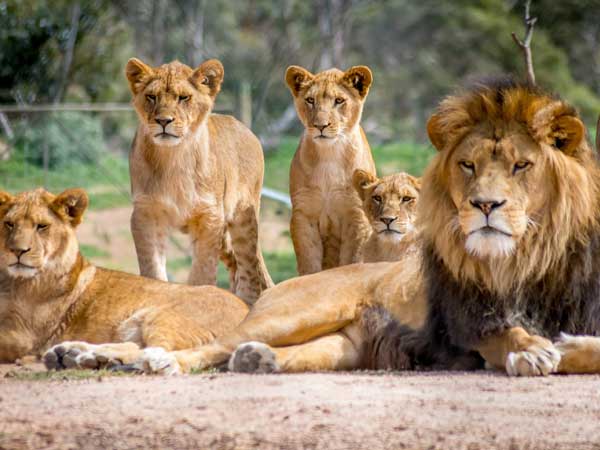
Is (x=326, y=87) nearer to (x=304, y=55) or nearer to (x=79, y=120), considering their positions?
(x=79, y=120)

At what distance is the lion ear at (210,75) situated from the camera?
Answer: 5873 mm

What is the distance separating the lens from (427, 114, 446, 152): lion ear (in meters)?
4.20

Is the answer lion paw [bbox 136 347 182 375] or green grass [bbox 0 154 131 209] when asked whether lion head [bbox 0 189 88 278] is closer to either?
lion paw [bbox 136 347 182 375]

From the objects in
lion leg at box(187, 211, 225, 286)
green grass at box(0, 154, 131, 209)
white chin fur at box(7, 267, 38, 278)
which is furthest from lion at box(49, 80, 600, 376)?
green grass at box(0, 154, 131, 209)

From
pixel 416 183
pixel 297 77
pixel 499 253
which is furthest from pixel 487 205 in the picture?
pixel 297 77

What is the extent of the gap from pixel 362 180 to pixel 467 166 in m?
1.71

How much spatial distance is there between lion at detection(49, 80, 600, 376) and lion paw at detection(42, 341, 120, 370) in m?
0.25

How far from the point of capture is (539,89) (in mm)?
4148

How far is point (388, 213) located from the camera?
5.54m

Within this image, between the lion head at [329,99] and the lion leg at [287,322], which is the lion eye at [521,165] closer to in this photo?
the lion leg at [287,322]

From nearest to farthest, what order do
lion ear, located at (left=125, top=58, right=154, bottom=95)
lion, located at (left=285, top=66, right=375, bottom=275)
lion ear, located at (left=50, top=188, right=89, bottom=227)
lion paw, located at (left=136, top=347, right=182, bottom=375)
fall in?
1. lion paw, located at (left=136, top=347, right=182, bottom=375)
2. lion ear, located at (left=50, top=188, right=89, bottom=227)
3. lion ear, located at (left=125, top=58, right=154, bottom=95)
4. lion, located at (left=285, top=66, right=375, bottom=275)

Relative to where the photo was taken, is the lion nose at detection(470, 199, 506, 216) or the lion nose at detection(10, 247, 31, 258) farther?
the lion nose at detection(10, 247, 31, 258)

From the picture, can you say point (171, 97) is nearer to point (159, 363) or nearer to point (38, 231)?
point (38, 231)

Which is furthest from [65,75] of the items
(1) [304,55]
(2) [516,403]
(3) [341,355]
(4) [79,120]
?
(2) [516,403]
